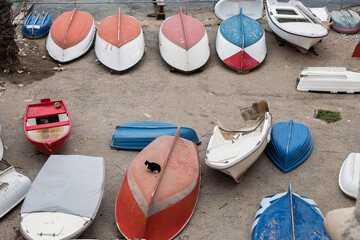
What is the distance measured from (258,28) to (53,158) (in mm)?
8069

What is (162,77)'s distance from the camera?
12070mm

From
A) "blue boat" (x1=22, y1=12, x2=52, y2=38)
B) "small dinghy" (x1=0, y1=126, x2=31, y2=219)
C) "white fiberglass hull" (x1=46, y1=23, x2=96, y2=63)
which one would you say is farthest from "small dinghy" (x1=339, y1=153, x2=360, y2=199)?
"blue boat" (x1=22, y1=12, x2=52, y2=38)

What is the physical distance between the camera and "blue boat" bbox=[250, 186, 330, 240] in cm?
621

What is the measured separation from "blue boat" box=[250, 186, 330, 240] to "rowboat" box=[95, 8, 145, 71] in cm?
684

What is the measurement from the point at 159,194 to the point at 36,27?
378 inches

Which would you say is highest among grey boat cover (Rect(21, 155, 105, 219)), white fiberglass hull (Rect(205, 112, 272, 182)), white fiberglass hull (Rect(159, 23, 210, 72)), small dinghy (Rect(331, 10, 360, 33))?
grey boat cover (Rect(21, 155, 105, 219))

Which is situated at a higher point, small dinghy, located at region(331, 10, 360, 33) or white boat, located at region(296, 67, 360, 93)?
white boat, located at region(296, 67, 360, 93)

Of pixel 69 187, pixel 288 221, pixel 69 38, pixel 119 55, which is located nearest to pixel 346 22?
pixel 119 55

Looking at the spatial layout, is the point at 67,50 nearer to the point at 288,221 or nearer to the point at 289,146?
the point at 289,146

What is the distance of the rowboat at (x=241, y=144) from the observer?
25.6 feet

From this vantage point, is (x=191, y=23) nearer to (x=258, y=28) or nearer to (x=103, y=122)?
(x=258, y=28)

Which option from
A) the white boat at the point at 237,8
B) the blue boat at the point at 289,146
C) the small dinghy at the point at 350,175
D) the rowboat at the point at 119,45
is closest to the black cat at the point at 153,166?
the blue boat at the point at 289,146

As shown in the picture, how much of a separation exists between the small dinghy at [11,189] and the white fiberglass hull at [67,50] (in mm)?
5543

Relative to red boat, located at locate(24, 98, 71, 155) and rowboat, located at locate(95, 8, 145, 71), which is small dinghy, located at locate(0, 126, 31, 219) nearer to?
red boat, located at locate(24, 98, 71, 155)
